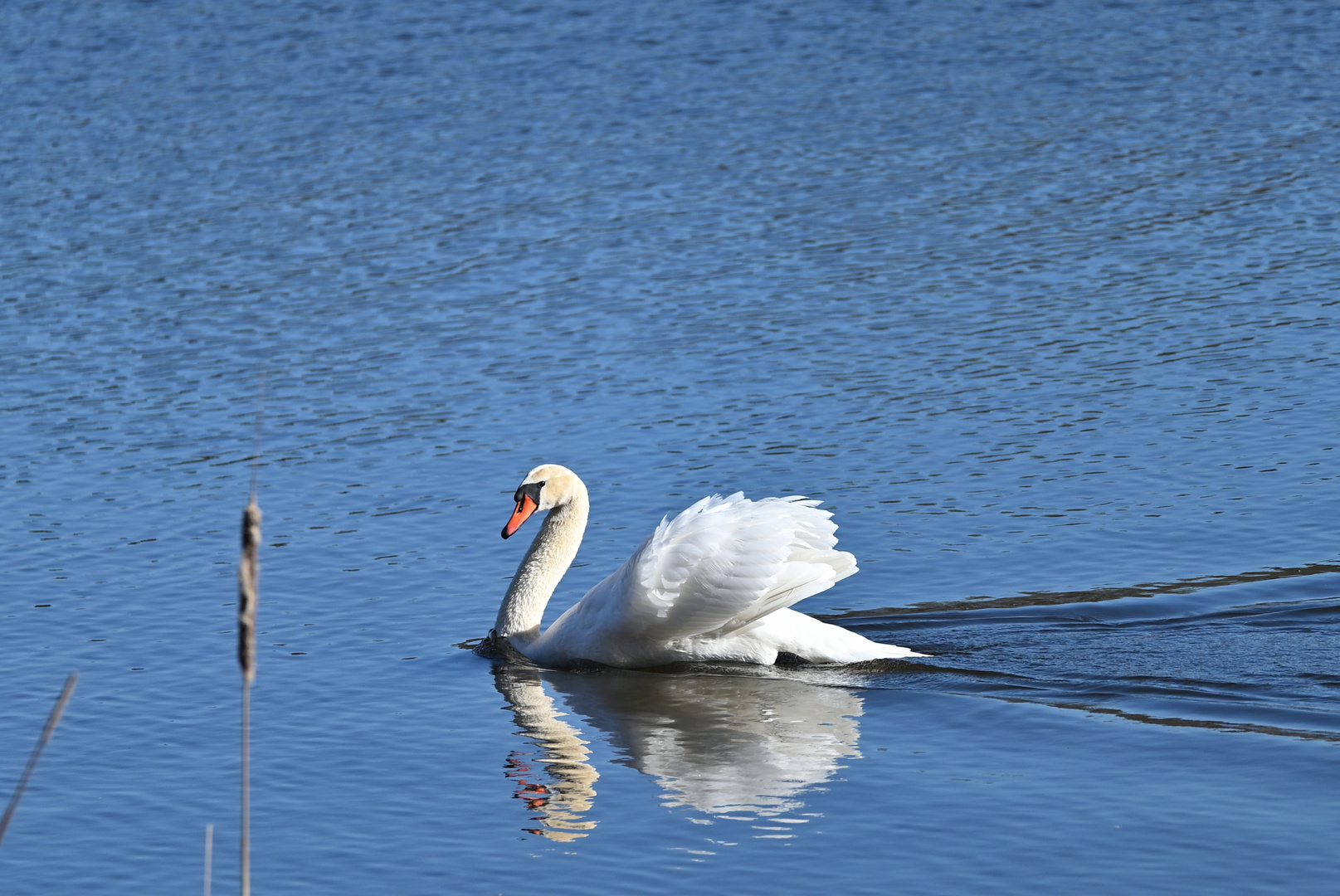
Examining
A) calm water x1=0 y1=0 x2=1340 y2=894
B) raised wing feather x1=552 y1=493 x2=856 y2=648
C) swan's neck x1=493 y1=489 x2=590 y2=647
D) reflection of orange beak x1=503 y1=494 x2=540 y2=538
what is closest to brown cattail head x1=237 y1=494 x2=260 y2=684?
calm water x1=0 y1=0 x2=1340 y2=894

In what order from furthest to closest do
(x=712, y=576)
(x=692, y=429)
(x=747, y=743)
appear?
(x=692, y=429), (x=712, y=576), (x=747, y=743)

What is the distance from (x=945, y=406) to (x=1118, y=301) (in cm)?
312

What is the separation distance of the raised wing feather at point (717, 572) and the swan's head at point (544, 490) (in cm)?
99

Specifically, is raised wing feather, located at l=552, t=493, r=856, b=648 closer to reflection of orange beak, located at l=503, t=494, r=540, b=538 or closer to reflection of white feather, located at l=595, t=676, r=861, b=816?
reflection of white feather, located at l=595, t=676, r=861, b=816

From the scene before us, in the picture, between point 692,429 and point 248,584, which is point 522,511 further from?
point 248,584

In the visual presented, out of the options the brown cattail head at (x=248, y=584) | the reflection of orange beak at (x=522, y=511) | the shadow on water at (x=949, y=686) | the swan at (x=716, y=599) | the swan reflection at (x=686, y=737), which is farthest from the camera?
the reflection of orange beak at (x=522, y=511)

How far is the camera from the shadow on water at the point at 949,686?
8609 millimetres

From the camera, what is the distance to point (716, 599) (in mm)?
10031

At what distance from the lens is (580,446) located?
1375 centimetres

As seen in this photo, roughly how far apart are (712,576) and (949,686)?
132cm

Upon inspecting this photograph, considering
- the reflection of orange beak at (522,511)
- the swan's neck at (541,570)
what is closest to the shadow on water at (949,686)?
the swan's neck at (541,570)

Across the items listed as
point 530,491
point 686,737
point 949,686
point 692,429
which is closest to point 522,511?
point 530,491

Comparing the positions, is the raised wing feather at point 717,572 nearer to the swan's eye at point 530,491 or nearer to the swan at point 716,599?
the swan at point 716,599

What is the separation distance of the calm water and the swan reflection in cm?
4
